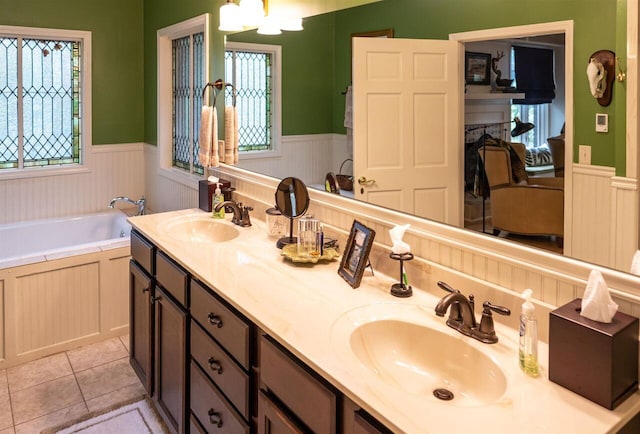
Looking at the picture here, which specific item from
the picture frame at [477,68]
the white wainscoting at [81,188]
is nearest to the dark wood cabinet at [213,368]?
the picture frame at [477,68]

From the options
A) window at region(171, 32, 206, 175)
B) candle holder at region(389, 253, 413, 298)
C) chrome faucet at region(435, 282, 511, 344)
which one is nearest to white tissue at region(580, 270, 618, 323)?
chrome faucet at region(435, 282, 511, 344)

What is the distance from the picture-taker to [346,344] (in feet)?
4.25

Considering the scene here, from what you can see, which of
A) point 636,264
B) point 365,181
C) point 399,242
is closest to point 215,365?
point 399,242

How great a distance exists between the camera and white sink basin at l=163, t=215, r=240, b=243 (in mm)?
2582

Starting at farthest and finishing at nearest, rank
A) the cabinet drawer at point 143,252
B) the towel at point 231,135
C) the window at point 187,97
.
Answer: the window at point 187,97
the towel at point 231,135
the cabinet drawer at point 143,252

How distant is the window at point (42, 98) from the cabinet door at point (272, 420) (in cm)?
347

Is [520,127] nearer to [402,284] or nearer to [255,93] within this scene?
[402,284]

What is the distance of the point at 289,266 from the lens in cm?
191

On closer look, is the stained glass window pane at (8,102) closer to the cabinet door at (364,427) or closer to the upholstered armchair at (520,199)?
the upholstered armchair at (520,199)

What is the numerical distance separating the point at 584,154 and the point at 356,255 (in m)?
0.77

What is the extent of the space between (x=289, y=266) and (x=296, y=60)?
1067 millimetres

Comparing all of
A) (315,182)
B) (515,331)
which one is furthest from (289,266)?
(515,331)

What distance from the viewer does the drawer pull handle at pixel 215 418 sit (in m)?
1.77

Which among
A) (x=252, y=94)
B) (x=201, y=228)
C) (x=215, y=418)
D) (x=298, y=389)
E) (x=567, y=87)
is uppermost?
(x=252, y=94)
